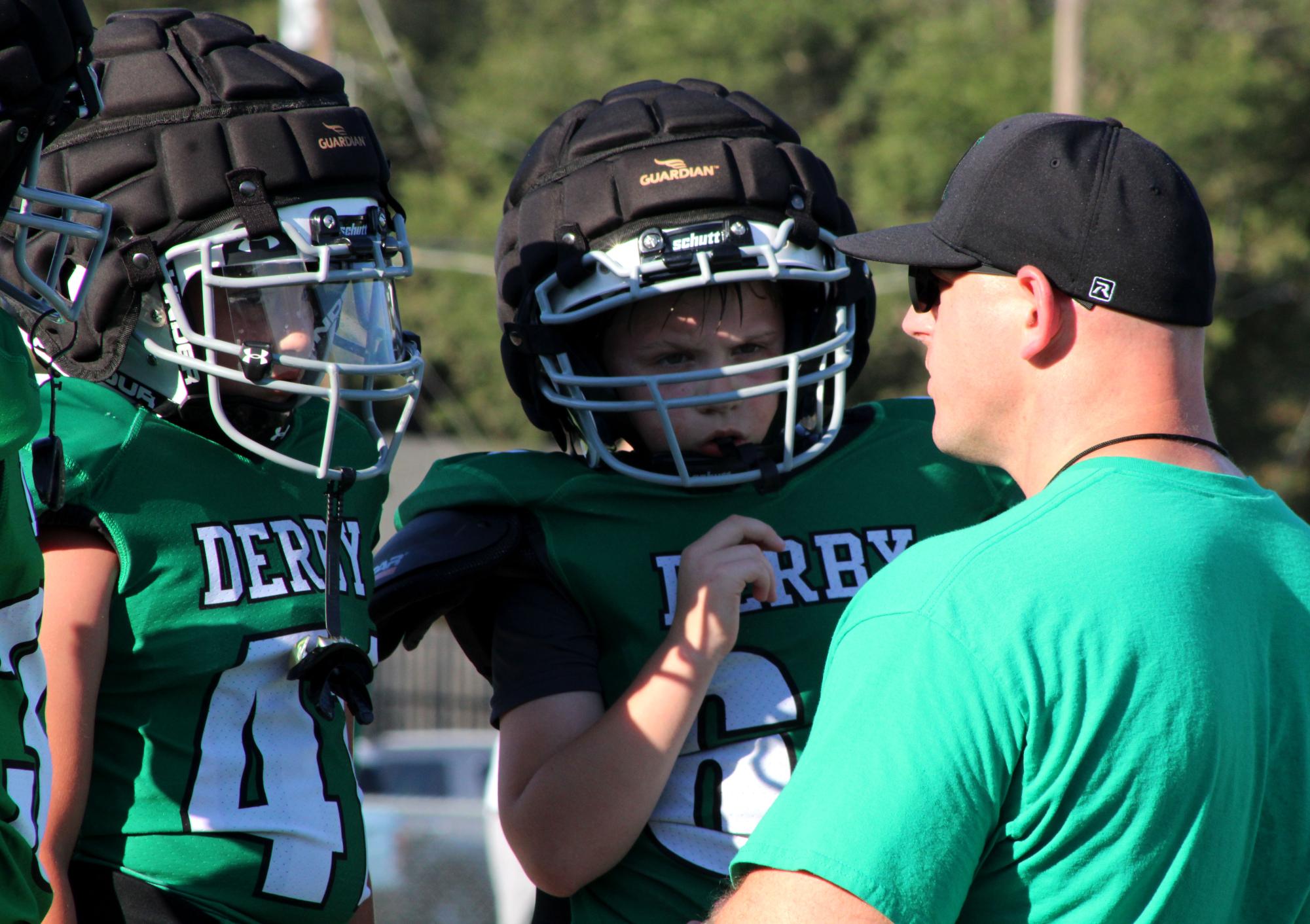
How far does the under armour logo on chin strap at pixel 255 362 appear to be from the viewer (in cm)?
231

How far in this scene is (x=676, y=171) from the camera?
2627mm

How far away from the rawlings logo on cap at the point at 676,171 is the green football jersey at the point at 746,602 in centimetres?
53

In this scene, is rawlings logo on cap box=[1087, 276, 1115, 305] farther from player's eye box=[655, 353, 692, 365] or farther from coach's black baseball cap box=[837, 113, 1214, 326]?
player's eye box=[655, 353, 692, 365]

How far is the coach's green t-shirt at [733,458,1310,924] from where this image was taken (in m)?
1.59

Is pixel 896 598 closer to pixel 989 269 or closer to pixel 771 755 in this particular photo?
pixel 989 269

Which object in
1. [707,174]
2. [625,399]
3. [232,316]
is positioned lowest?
[625,399]

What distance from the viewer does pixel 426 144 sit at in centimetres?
2300

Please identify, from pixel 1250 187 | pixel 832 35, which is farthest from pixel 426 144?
pixel 1250 187

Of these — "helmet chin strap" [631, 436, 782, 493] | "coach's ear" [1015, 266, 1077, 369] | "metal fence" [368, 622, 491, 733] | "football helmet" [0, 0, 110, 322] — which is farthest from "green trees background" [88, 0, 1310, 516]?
"coach's ear" [1015, 266, 1077, 369]

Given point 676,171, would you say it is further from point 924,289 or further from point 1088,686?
point 1088,686

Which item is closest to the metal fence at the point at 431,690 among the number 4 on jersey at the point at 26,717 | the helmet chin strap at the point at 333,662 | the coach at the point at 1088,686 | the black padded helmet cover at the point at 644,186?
the black padded helmet cover at the point at 644,186

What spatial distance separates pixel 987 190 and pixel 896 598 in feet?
2.03

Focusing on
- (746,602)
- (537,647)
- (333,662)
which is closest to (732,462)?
(746,602)

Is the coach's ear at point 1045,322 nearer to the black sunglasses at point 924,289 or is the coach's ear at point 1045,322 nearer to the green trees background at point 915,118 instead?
the black sunglasses at point 924,289
